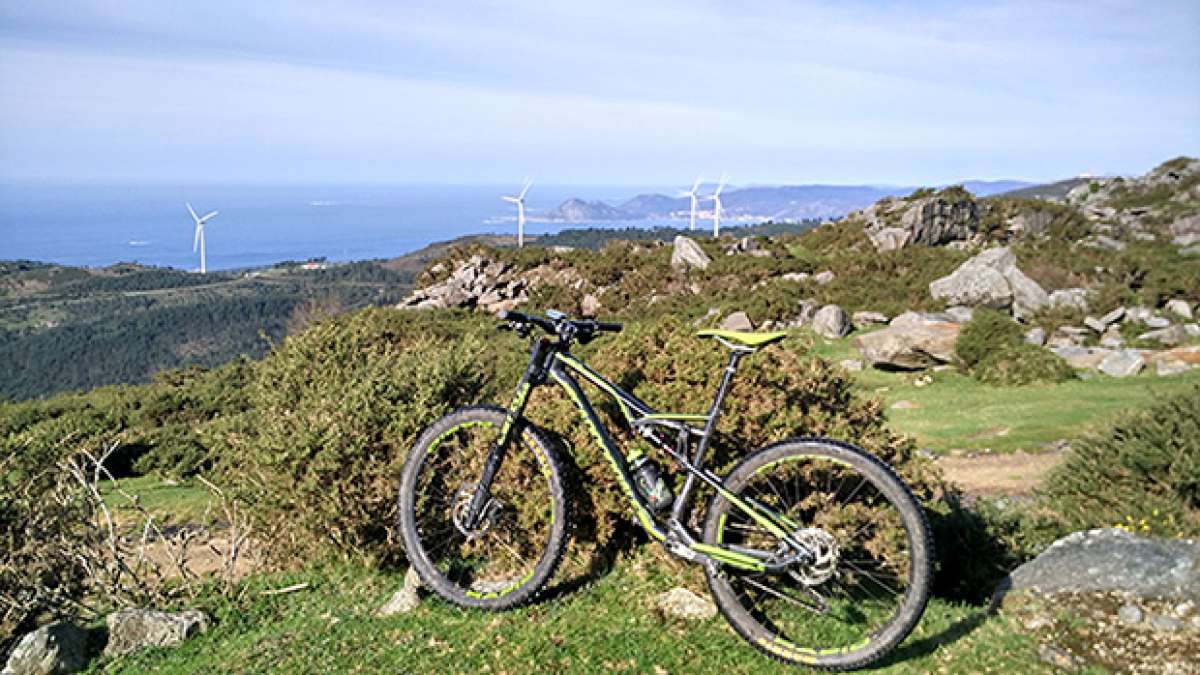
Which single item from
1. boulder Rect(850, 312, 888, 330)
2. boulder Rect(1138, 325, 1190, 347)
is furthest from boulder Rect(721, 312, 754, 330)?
boulder Rect(1138, 325, 1190, 347)

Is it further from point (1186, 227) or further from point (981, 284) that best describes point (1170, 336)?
point (1186, 227)

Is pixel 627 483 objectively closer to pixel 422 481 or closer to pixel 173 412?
pixel 422 481

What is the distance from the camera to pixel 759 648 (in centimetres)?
423

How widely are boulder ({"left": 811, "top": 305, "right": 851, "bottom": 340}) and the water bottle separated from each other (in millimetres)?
20496

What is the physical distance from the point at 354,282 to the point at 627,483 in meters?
97.7

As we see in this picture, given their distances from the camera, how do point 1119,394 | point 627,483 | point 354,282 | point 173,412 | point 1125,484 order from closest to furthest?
1. point 627,483
2. point 1125,484
3. point 1119,394
4. point 173,412
5. point 354,282

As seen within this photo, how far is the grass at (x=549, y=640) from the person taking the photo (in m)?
4.22

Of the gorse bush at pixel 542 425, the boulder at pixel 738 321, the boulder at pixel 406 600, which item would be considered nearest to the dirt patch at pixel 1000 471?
the gorse bush at pixel 542 425

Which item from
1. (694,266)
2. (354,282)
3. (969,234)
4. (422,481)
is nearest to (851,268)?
(694,266)

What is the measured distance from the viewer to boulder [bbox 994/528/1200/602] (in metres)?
4.75

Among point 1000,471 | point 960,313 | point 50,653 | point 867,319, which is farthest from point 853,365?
point 50,653

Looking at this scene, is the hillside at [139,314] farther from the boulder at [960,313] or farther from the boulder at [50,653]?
the boulder at [50,653]

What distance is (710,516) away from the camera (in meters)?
4.31

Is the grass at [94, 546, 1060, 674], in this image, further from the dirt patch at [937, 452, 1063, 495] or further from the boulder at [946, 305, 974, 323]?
the boulder at [946, 305, 974, 323]
